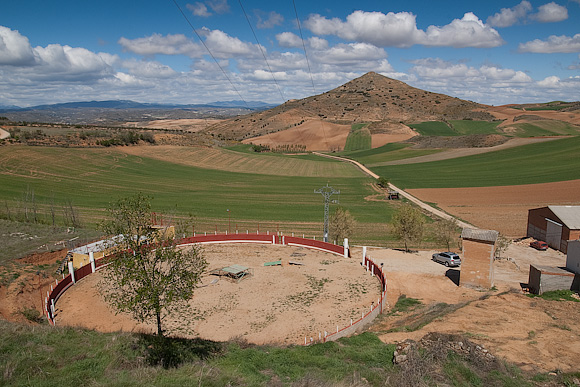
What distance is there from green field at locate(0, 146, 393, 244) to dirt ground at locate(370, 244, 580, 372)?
12.9 metres

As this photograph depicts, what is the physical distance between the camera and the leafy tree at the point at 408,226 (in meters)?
37.9

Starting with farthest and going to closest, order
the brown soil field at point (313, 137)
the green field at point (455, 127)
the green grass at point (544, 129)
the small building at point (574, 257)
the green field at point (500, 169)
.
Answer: the green field at point (455, 127) → the brown soil field at point (313, 137) → the green grass at point (544, 129) → the green field at point (500, 169) → the small building at point (574, 257)

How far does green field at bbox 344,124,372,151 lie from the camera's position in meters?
133

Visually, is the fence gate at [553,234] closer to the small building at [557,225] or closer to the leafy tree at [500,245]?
the small building at [557,225]

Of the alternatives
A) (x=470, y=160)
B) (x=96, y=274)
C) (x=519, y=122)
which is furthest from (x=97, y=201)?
(x=519, y=122)

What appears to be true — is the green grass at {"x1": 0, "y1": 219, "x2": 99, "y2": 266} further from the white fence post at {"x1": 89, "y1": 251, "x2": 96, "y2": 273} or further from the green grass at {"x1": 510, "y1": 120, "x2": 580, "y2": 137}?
the green grass at {"x1": 510, "y1": 120, "x2": 580, "y2": 137}

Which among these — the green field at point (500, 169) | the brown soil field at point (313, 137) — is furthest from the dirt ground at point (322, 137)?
the green field at point (500, 169)

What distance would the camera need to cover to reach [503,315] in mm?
20188

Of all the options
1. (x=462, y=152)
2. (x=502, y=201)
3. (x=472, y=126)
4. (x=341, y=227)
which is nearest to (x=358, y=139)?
(x=462, y=152)

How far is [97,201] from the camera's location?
53781 mm

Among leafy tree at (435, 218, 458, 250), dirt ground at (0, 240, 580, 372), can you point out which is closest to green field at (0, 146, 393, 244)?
leafy tree at (435, 218, 458, 250)

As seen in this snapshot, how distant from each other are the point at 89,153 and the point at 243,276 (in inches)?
2702

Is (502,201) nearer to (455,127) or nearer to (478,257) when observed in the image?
(478,257)

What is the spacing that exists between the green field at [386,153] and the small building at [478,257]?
245 ft
